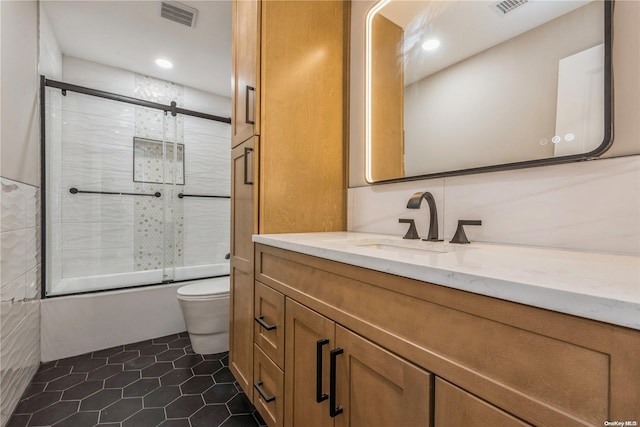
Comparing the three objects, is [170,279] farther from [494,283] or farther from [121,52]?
[494,283]

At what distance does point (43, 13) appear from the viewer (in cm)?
193

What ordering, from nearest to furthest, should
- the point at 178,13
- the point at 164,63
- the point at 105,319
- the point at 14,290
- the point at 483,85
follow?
the point at 483,85 < the point at 14,290 < the point at 178,13 < the point at 105,319 < the point at 164,63

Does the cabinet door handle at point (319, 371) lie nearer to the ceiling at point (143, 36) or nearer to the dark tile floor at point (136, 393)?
the dark tile floor at point (136, 393)

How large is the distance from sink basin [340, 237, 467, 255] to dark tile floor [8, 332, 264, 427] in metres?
1.04

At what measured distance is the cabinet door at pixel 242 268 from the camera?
137 cm

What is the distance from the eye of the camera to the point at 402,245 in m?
1.12

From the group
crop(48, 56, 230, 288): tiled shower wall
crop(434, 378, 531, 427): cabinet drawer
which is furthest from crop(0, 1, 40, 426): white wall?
crop(434, 378, 531, 427): cabinet drawer

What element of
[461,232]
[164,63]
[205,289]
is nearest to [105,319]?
[205,289]

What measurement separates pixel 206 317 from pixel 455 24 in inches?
84.3

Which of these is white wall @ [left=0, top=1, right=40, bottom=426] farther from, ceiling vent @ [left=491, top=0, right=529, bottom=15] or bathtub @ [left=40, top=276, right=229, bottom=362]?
ceiling vent @ [left=491, top=0, right=529, bottom=15]

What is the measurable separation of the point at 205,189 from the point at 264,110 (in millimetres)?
2029

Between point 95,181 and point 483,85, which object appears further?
point 95,181

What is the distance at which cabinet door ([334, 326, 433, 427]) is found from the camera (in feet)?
1.87

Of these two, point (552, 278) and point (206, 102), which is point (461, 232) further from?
point (206, 102)
